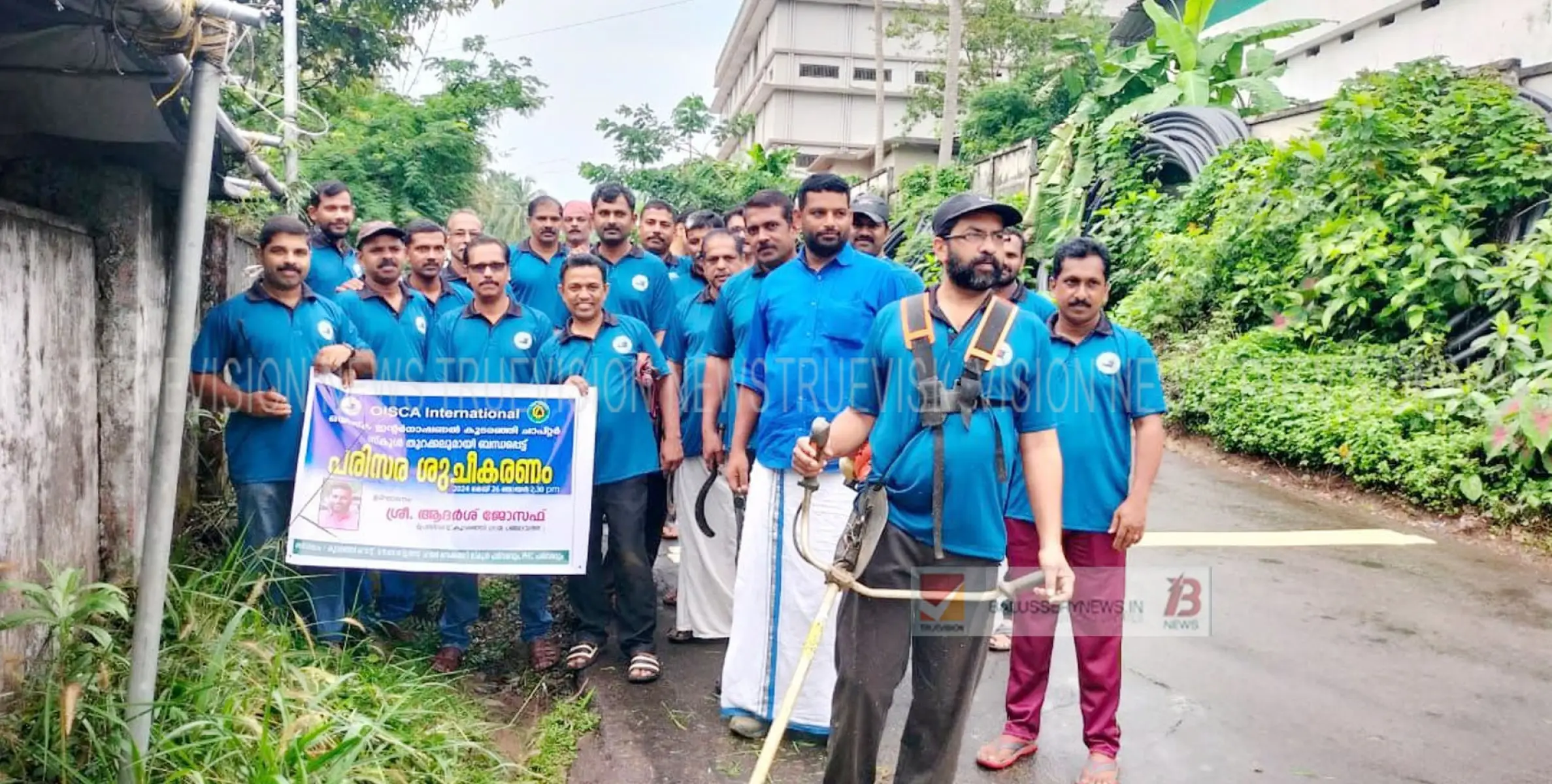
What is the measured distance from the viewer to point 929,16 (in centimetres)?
3086

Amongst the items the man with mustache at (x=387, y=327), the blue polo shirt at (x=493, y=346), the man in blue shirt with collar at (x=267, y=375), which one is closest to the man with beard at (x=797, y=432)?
the blue polo shirt at (x=493, y=346)

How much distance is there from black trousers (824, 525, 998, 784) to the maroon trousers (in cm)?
58

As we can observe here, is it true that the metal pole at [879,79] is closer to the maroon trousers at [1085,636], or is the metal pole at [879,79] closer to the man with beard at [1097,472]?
the man with beard at [1097,472]

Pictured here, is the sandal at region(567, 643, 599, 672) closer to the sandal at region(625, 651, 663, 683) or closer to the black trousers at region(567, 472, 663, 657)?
the black trousers at region(567, 472, 663, 657)

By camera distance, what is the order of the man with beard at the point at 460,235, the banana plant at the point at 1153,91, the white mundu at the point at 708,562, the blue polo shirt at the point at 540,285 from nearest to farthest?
the white mundu at the point at 708,562
the blue polo shirt at the point at 540,285
the man with beard at the point at 460,235
the banana plant at the point at 1153,91

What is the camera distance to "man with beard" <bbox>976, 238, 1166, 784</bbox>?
3.89 meters

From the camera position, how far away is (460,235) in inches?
277

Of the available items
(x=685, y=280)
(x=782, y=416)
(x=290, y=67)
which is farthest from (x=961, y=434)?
(x=290, y=67)

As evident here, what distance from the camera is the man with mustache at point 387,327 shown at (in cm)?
525

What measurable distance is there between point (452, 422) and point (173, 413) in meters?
1.89

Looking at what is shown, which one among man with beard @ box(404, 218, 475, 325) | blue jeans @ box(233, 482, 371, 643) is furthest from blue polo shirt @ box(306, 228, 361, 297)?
blue jeans @ box(233, 482, 371, 643)

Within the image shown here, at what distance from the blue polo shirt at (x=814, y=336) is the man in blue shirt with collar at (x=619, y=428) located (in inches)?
36.1

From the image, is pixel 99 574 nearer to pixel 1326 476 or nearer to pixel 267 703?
pixel 267 703

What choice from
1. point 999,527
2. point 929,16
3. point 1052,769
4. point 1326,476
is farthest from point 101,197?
point 929,16
